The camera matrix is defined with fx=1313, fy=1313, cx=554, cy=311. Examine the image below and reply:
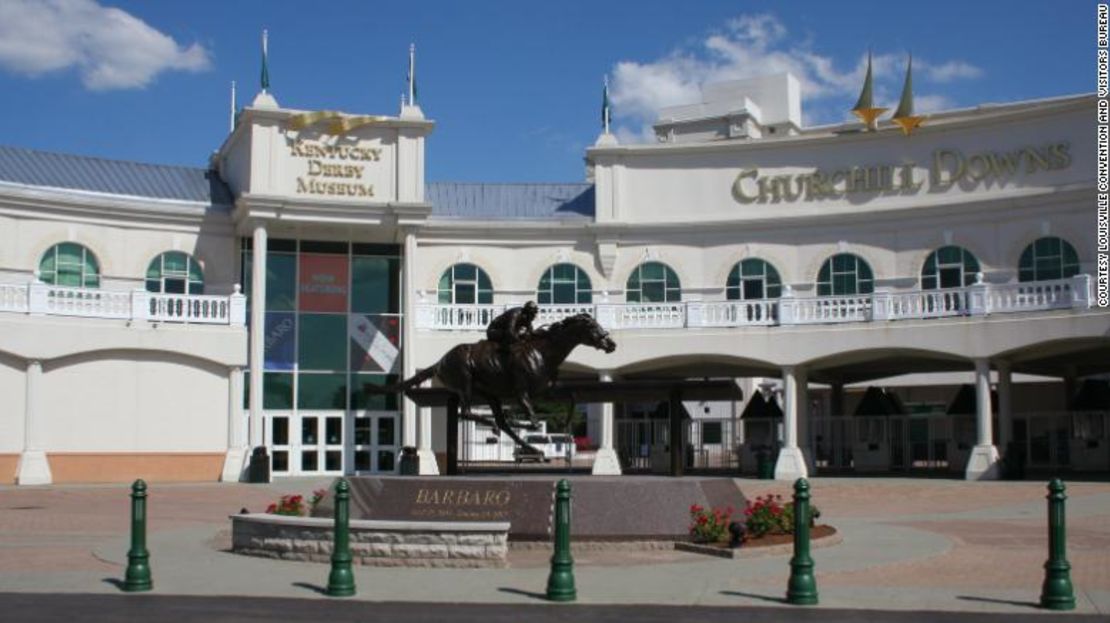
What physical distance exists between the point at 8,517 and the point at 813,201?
1025 inches

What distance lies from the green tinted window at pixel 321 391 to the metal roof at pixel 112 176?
20.1 ft

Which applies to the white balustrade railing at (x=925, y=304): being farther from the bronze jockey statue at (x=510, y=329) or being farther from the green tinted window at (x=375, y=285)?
the bronze jockey statue at (x=510, y=329)

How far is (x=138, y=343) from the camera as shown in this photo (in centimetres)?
3609

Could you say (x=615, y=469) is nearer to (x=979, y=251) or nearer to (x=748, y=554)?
(x=979, y=251)

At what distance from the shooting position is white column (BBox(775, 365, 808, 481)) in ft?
118

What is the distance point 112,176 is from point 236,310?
7223 millimetres

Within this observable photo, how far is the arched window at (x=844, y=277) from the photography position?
4044 cm

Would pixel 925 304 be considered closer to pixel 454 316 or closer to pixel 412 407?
pixel 454 316

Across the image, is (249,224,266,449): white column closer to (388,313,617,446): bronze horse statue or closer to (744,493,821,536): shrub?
(388,313,617,446): bronze horse statue

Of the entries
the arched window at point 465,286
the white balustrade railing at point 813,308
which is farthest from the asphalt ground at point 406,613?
the arched window at point 465,286

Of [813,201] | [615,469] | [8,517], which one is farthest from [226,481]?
[813,201]

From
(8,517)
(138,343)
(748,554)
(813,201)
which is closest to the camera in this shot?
(748,554)

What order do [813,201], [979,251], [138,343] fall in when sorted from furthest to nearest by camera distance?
[813,201], [979,251], [138,343]

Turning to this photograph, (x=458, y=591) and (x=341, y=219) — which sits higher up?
(x=341, y=219)
